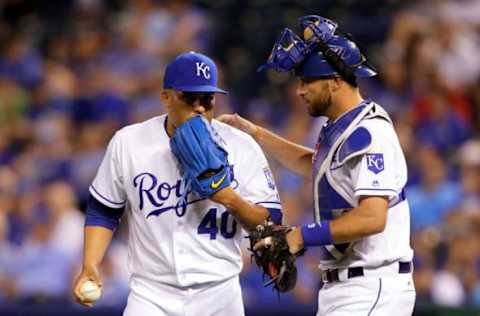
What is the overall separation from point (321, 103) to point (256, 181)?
500mm

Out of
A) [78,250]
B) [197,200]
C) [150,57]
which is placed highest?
[150,57]

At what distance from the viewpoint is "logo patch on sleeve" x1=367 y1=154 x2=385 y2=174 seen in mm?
5035

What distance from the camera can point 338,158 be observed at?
17.0ft

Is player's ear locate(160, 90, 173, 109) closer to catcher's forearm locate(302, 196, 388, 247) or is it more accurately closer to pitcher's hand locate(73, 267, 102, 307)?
pitcher's hand locate(73, 267, 102, 307)

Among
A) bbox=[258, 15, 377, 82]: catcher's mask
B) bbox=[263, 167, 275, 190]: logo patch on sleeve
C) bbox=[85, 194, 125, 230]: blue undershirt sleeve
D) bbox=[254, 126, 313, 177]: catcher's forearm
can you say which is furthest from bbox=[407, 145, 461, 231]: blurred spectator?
bbox=[258, 15, 377, 82]: catcher's mask

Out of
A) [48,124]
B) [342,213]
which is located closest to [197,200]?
[342,213]

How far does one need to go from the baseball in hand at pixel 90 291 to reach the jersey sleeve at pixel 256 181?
2.43 ft

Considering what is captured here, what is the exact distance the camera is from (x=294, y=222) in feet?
28.7

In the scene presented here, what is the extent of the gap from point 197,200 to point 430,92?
14.4 feet

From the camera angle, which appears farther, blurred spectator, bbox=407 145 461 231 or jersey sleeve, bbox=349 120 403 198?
blurred spectator, bbox=407 145 461 231

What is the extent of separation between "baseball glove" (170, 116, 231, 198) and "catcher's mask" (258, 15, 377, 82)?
0.41 m

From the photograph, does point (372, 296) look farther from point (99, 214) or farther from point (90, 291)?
point (99, 214)

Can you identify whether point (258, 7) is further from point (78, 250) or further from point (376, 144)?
point (376, 144)

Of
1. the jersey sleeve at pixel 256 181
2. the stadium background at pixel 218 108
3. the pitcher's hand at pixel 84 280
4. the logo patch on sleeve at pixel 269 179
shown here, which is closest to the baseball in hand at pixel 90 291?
the pitcher's hand at pixel 84 280
